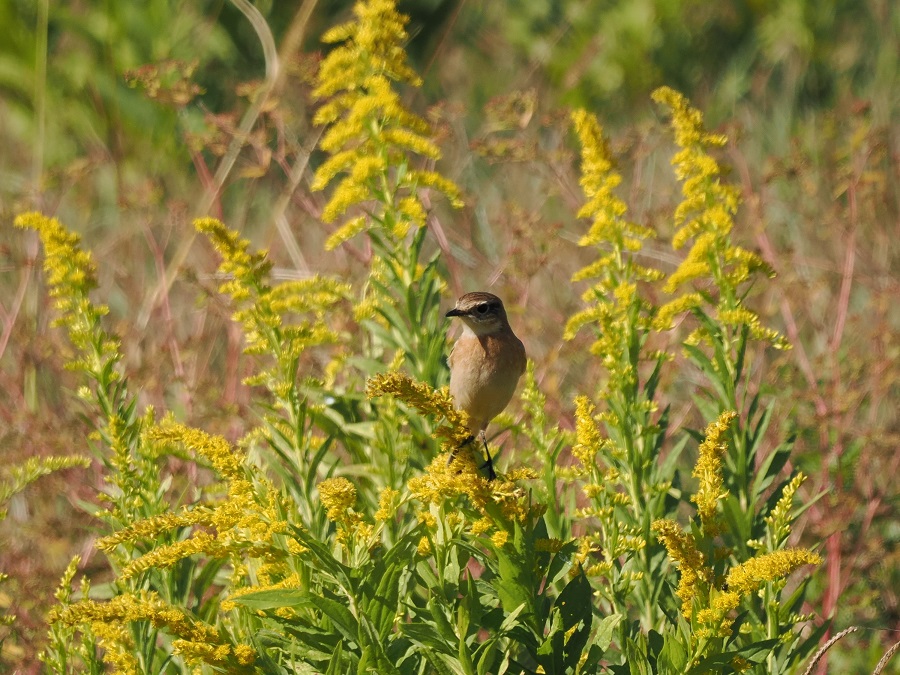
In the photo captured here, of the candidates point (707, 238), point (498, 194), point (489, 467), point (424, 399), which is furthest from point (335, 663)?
point (498, 194)

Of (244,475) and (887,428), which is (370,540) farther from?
(887,428)

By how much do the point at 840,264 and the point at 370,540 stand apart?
13.2 ft

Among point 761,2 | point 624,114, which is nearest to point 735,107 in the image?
point 624,114

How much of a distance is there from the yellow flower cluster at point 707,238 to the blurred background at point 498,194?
1251 millimetres

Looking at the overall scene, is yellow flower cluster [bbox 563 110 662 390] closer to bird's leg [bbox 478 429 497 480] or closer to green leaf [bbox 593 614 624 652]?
bird's leg [bbox 478 429 497 480]

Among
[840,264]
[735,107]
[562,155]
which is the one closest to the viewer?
[562,155]

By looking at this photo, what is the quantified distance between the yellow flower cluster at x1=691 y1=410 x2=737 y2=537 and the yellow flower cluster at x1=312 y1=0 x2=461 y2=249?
1.24m

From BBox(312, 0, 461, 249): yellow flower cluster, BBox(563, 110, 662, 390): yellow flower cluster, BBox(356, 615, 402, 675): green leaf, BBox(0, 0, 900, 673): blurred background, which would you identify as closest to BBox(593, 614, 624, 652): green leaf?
BBox(356, 615, 402, 675): green leaf

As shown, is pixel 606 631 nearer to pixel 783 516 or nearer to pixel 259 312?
pixel 783 516

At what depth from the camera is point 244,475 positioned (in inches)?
97.4

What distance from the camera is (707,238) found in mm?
3119

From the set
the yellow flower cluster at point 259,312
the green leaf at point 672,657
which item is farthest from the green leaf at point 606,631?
the yellow flower cluster at point 259,312

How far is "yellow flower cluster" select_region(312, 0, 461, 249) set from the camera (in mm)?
3328

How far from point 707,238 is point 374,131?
1.03m
